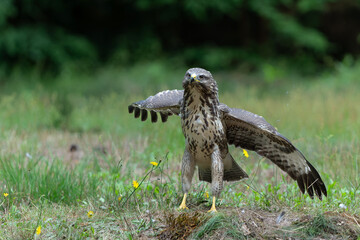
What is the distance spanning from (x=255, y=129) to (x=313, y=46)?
12.0 meters

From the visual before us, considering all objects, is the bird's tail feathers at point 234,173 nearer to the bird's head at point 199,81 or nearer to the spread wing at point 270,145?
the spread wing at point 270,145

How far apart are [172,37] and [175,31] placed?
293 mm

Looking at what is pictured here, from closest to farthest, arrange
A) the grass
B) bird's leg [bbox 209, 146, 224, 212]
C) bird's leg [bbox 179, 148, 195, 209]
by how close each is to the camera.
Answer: the grass
bird's leg [bbox 209, 146, 224, 212]
bird's leg [bbox 179, 148, 195, 209]

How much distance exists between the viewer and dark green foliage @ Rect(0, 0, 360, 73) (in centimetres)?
1500

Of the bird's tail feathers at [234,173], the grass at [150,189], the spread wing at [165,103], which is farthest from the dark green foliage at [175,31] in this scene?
the bird's tail feathers at [234,173]

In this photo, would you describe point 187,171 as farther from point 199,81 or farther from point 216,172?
point 199,81

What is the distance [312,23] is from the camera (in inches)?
682

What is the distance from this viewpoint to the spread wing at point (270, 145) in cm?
472

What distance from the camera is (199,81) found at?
14.4 ft

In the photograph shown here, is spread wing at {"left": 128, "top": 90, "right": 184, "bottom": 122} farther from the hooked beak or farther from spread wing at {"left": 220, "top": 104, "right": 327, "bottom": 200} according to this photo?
the hooked beak

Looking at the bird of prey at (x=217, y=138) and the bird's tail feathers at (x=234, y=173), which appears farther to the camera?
the bird's tail feathers at (x=234, y=173)

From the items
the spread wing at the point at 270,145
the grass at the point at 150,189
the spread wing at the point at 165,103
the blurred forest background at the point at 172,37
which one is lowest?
the grass at the point at 150,189

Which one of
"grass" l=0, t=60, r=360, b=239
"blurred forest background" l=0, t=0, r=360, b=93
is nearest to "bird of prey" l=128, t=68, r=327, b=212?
"grass" l=0, t=60, r=360, b=239

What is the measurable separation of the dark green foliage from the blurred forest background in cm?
3
